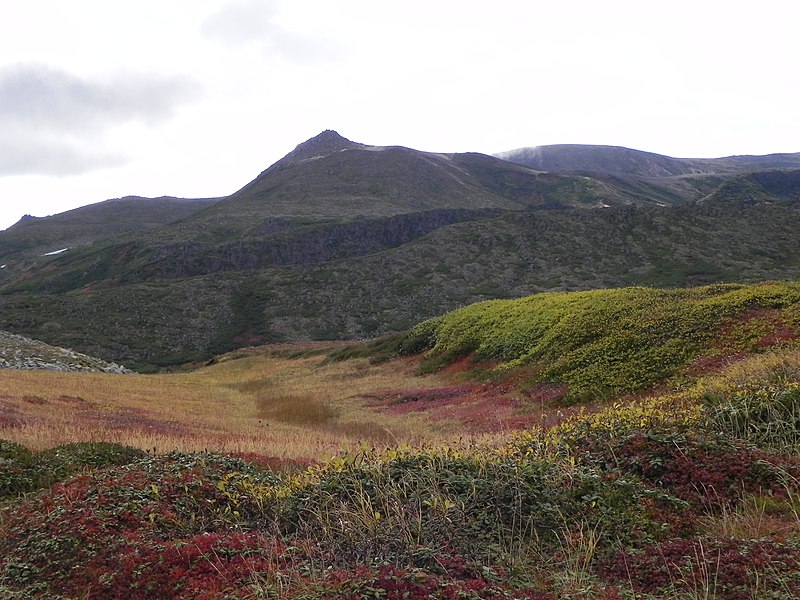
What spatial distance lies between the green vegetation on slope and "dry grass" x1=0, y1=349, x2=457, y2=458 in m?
5.30

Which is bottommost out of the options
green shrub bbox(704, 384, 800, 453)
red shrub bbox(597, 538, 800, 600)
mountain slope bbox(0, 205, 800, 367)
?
mountain slope bbox(0, 205, 800, 367)

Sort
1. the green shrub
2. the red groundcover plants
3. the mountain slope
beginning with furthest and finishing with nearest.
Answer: the mountain slope, the green shrub, the red groundcover plants

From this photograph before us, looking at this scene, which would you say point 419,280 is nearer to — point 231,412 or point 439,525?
point 231,412

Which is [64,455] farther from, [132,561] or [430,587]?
[430,587]

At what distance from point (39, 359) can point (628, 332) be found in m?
48.0

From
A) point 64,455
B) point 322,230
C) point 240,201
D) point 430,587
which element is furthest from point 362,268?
point 240,201

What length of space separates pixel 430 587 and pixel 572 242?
98.2 m

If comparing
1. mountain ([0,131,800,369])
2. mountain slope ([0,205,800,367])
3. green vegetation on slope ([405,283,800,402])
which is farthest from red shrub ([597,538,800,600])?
mountain slope ([0,205,800,367])

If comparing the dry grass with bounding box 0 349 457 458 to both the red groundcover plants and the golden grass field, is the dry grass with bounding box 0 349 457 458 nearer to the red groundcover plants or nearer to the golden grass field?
the golden grass field

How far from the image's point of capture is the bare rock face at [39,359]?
4550 centimetres

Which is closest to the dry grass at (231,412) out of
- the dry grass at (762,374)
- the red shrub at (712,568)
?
the red shrub at (712,568)

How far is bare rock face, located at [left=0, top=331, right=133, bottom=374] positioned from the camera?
4550cm

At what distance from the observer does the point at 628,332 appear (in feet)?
72.6

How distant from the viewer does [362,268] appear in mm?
94125
